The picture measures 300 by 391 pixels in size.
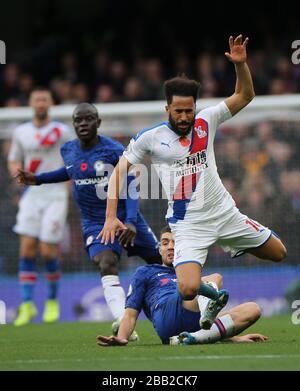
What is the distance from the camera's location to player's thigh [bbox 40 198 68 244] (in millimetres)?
14172

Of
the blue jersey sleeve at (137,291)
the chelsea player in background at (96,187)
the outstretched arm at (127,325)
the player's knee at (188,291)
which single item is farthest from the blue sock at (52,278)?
the player's knee at (188,291)

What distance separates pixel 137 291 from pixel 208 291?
0.71m

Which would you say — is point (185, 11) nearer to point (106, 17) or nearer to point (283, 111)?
point (106, 17)

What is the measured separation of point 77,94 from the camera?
1833 centimetres

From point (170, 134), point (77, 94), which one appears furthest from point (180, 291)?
point (77, 94)

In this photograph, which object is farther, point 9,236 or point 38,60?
point 38,60

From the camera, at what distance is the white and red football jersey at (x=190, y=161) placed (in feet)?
30.7

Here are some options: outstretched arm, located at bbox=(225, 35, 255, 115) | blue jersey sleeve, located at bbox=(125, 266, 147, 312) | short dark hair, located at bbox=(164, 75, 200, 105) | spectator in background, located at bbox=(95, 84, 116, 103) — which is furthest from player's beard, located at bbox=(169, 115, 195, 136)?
spectator in background, located at bbox=(95, 84, 116, 103)

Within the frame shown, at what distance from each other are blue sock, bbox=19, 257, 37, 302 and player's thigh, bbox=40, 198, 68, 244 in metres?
0.35

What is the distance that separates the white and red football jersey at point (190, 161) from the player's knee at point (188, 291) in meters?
0.73

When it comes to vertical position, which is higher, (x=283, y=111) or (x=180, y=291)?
(x=283, y=111)

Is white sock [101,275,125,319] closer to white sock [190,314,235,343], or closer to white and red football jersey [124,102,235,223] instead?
white and red football jersey [124,102,235,223]

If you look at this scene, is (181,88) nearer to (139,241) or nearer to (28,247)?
(139,241)
